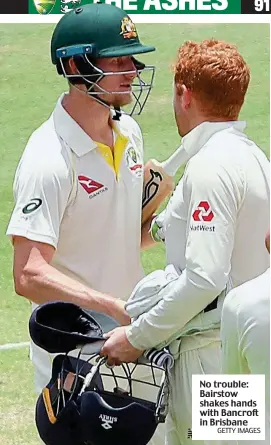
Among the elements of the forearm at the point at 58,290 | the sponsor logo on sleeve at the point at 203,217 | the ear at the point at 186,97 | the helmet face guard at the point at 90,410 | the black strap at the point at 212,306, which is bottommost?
the helmet face guard at the point at 90,410

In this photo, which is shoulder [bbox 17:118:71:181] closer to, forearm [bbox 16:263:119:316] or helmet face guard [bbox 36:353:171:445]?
forearm [bbox 16:263:119:316]

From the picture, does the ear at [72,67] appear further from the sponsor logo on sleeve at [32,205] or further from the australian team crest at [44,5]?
the australian team crest at [44,5]

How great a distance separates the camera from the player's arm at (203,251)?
3248 millimetres

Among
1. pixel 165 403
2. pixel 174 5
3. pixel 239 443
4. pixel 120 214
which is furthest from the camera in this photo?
pixel 174 5

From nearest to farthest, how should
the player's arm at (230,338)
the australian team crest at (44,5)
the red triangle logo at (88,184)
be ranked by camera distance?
the player's arm at (230,338) → the red triangle logo at (88,184) → the australian team crest at (44,5)

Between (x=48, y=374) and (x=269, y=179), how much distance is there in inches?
50.2

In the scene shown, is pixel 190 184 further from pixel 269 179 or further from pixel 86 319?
pixel 86 319

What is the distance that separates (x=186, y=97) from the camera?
3.51 meters

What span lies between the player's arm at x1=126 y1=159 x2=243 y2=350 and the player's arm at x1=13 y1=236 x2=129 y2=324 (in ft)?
1.25

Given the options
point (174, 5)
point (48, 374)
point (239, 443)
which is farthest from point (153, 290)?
point (174, 5)

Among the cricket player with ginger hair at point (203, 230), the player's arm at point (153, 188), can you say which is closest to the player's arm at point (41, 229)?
the cricket player with ginger hair at point (203, 230)

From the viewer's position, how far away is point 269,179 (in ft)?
11.2

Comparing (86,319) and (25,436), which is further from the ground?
(86,319)

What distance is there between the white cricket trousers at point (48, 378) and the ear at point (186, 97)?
3.55ft
